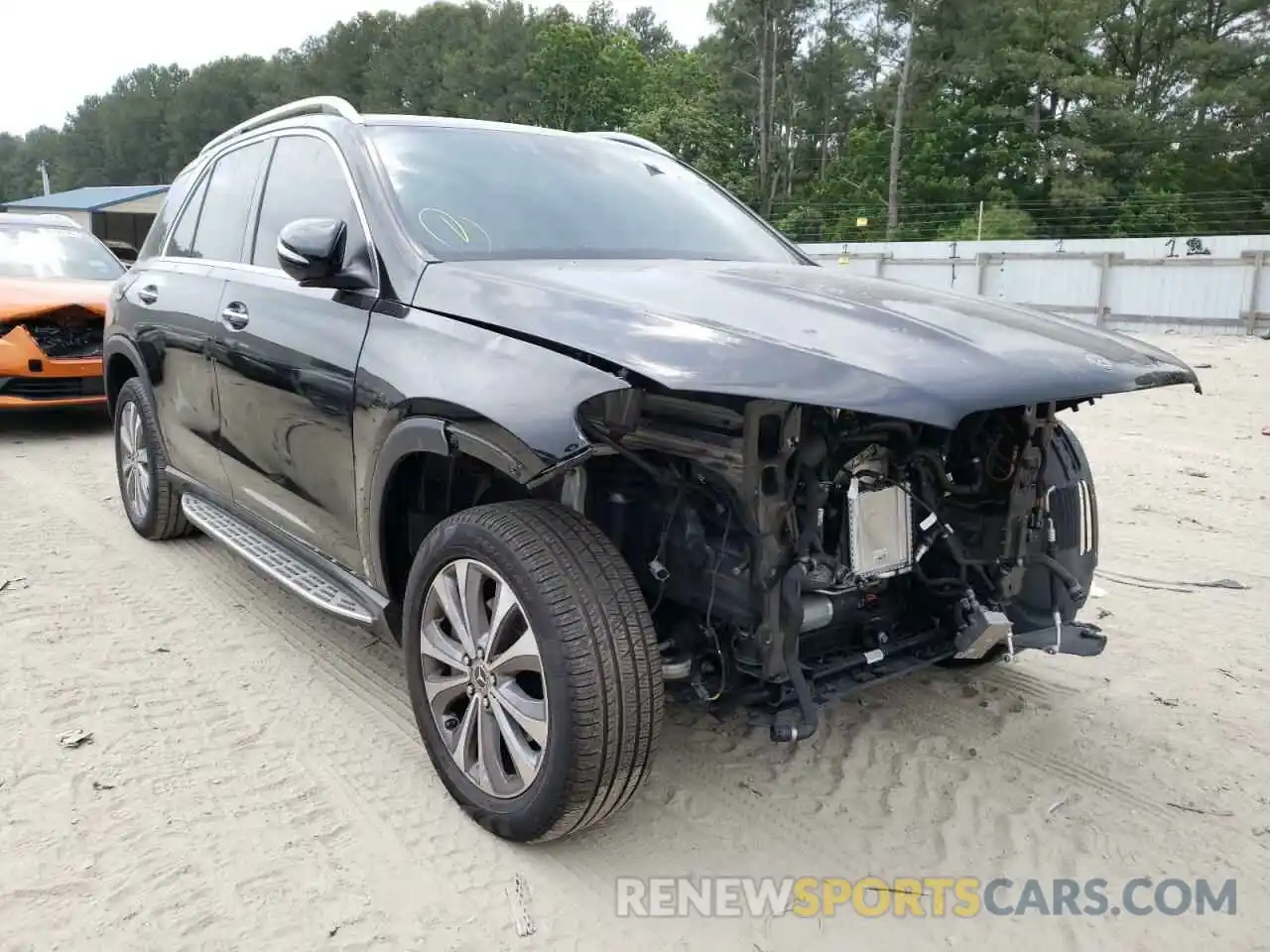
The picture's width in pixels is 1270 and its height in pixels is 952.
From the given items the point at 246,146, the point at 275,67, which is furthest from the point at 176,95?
the point at 246,146

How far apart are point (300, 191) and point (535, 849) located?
7.62 ft

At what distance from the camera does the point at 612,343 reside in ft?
7.17

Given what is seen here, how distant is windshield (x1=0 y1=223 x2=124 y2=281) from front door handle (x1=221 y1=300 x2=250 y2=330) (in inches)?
231

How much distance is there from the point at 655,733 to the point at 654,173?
7.49 ft

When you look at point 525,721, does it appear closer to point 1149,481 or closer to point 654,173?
point 654,173

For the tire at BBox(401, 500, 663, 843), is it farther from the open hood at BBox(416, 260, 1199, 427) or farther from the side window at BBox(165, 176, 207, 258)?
the side window at BBox(165, 176, 207, 258)

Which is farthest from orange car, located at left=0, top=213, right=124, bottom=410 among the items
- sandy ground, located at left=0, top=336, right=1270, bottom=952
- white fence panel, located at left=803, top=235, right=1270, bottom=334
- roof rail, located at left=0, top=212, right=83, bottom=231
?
white fence panel, located at left=803, top=235, right=1270, bottom=334

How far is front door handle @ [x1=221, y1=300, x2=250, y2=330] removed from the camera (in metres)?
3.49

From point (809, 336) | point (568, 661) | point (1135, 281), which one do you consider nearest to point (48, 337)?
point (568, 661)

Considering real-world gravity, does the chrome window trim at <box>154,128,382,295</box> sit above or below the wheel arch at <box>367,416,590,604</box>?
above

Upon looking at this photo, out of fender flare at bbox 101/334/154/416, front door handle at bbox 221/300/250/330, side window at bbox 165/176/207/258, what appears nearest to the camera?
front door handle at bbox 221/300/250/330

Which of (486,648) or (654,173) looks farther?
(654,173)

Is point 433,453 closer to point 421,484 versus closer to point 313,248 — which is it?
point 421,484

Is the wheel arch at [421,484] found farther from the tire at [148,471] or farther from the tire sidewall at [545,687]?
the tire at [148,471]
